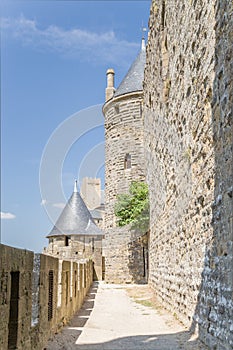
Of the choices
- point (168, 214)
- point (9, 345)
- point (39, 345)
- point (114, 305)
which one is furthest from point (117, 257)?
point (9, 345)

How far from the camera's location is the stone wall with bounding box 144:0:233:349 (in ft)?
14.3

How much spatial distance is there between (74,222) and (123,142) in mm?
9599

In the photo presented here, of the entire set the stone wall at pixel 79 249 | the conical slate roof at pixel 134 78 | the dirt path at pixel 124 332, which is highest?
the conical slate roof at pixel 134 78

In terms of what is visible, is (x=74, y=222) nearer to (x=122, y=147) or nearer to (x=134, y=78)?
(x=122, y=147)

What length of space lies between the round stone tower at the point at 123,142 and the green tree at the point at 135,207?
2.49 ft

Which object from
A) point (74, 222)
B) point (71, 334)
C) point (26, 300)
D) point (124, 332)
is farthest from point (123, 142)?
point (26, 300)

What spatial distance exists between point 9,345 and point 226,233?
7.80 feet

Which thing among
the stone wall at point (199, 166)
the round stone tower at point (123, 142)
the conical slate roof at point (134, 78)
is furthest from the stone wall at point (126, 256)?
the stone wall at point (199, 166)

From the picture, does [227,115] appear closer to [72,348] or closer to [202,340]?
[202,340]

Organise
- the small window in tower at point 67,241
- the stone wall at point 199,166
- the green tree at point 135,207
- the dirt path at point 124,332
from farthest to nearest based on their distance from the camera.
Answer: the small window in tower at point 67,241 → the green tree at point 135,207 → the dirt path at point 124,332 → the stone wall at point 199,166

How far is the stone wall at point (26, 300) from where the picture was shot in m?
3.04

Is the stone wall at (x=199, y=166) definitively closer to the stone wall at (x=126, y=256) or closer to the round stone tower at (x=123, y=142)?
the stone wall at (x=126, y=256)

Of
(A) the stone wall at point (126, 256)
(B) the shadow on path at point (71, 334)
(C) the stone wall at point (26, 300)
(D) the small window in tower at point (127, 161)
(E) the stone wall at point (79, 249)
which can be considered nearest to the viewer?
(C) the stone wall at point (26, 300)

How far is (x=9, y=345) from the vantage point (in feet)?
10.9
